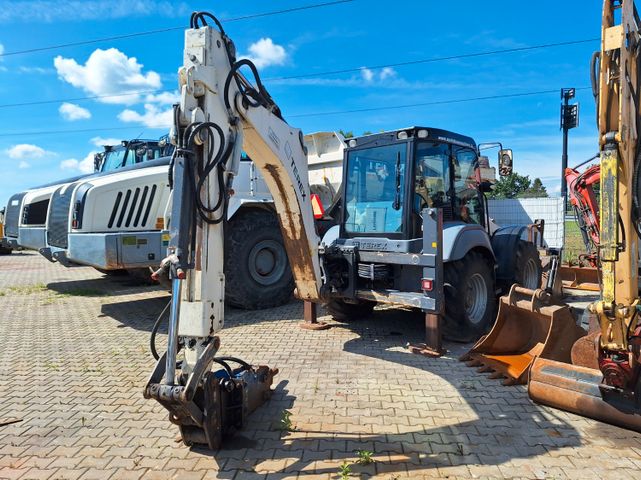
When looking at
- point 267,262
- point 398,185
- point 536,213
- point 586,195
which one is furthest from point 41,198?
point 536,213

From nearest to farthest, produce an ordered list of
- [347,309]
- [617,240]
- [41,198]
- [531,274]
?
[617,240]
[347,309]
[531,274]
[41,198]

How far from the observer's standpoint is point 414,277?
19.0 ft

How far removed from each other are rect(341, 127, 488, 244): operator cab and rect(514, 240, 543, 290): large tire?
0.86m

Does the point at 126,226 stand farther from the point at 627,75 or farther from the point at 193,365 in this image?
the point at 627,75

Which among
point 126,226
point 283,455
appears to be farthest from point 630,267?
point 126,226

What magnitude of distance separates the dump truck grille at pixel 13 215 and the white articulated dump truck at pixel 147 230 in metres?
2.80

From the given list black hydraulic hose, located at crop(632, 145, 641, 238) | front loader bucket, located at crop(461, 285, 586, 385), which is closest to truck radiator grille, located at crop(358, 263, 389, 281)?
front loader bucket, located at crop(461, 285, 586, 385)

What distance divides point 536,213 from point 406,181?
496 inches

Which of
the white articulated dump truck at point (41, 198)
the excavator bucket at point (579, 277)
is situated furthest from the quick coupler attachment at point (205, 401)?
the excavator bucket at point (579, 277)

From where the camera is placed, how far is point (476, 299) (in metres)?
6.29

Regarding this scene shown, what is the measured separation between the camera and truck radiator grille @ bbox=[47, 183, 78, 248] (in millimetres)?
7492

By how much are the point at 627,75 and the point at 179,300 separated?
11.2ft

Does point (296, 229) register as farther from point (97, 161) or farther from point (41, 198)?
point (97, 161)

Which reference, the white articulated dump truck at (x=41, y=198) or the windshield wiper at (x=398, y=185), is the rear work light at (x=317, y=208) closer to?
the windshield wiper at (x=398, y=185)
